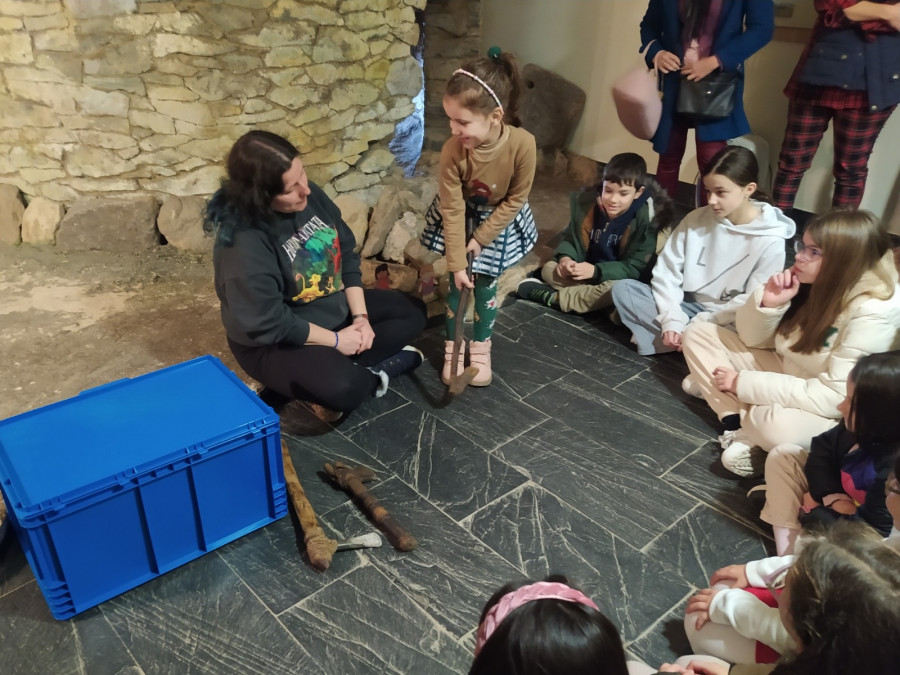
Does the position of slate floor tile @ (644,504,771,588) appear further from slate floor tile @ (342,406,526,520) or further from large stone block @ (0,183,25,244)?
large stone block @ (0,183,25,244)

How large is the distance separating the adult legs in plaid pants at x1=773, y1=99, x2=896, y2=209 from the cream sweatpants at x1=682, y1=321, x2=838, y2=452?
1151 millimetres

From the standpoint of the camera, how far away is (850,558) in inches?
34.1

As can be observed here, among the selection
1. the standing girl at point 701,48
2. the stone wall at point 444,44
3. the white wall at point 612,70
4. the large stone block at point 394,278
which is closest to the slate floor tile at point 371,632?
the large stone block at point 394,278

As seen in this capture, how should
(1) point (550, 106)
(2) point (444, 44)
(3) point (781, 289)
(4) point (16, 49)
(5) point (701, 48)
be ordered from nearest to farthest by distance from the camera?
(3) point (781, 289), (5) point (701, 48), (4) point (16, 49), (1) point (550, 106), (2) point (444, 44)

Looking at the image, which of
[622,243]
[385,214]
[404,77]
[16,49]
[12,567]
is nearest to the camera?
[12,567]

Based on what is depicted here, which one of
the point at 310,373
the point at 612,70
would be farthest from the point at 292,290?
the point at 612,70

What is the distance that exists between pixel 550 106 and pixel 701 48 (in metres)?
1.62

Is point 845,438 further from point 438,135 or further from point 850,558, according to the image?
point 438,135

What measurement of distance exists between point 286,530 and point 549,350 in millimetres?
1233

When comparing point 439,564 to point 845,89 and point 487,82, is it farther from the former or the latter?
point 845,89

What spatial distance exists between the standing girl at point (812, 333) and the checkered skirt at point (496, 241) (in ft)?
2.45

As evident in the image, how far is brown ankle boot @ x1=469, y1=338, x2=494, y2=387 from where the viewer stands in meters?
2.35

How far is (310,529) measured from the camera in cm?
169

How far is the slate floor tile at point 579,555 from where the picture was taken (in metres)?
1.59
